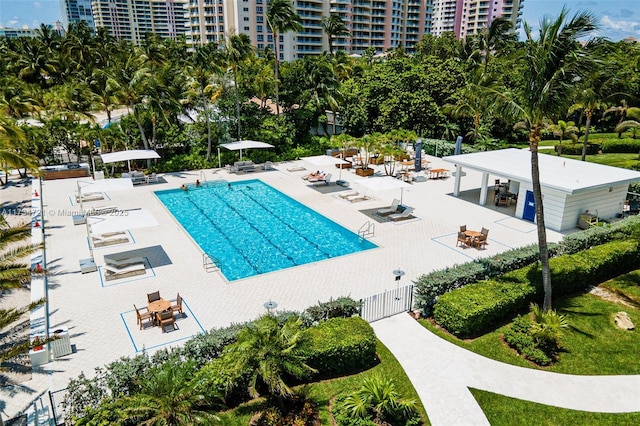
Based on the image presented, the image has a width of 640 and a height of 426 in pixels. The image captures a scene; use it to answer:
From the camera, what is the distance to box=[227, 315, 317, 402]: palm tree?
973 centimetres

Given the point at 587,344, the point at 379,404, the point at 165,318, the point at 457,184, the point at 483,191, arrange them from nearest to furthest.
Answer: the point at 379,404
the point at 587,344
the point at 165,318
the point at 483,191
the point at 457,184

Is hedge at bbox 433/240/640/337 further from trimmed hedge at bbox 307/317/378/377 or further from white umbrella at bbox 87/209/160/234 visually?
white umbrella at bbox 87/209/160/234

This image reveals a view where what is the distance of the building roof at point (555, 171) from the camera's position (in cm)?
2237

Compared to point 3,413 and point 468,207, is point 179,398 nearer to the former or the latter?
point 3,413

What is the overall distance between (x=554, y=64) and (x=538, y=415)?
31.0 ft

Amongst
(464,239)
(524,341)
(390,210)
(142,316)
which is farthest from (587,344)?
(142,316)

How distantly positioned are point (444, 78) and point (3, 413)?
41.2m

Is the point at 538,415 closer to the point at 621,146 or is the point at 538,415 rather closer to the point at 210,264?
the point at 210,264

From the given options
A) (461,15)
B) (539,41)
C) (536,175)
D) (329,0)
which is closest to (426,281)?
(536,175)

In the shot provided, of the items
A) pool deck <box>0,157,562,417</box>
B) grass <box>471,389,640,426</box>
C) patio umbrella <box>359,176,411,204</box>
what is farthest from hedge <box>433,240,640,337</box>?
patio umbrella <box>359,176,411,204</box>

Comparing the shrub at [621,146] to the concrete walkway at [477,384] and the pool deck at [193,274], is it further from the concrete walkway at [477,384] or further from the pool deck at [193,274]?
the concrete walkway at [477,384]

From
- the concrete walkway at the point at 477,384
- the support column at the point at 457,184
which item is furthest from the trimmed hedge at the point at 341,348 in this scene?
the support column at the point at 457,184

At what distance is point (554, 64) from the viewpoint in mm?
12383

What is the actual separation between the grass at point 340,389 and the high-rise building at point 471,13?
15405cm
